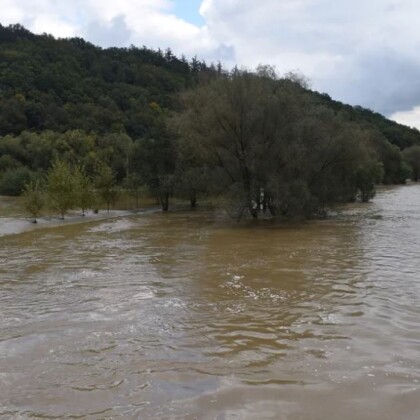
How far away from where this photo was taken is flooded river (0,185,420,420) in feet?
19.3

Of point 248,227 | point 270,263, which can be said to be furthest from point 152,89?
point 270,263

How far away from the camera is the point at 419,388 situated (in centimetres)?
611

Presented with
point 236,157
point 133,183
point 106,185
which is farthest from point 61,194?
point 236,157

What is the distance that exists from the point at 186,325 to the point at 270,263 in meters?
7.55

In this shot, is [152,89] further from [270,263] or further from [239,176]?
[270,263]

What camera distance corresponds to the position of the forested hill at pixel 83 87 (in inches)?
3807

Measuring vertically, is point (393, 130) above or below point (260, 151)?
above

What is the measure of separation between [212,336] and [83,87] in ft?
361

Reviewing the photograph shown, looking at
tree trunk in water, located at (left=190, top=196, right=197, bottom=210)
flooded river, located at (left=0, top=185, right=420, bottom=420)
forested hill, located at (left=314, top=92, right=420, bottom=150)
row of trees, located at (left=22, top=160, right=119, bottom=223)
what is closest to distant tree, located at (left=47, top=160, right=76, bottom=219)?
row of trees, located at (left=22, top=160, right=119, bottom=223)

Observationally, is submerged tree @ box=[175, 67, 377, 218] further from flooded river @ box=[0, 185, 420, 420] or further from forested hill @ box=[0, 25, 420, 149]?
forested hill @ box=[0, 25, 420, 149]

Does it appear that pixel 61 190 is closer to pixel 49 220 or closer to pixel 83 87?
pixel 49 220

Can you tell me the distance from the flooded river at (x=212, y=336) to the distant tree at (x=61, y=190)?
58.3ft

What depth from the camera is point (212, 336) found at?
8.39 metres

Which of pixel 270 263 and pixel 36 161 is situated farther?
pixel 36 161
